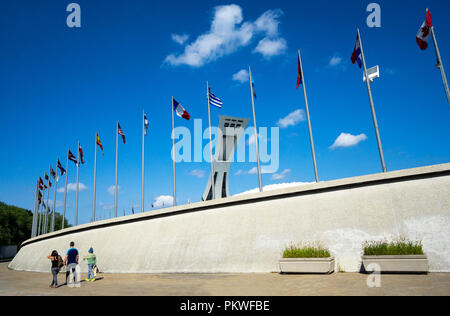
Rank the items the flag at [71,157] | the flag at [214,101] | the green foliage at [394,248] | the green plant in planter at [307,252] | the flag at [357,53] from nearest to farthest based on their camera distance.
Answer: the green foliage at [394,248]
the green plant in planter at [307,252]
the flag at [357,53]
the flag at [214,101]
the flag at [71,157]

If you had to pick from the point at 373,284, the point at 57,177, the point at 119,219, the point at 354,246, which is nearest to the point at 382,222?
the point at 354,246

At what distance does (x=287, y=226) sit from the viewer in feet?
42.0

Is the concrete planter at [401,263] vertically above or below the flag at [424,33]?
below

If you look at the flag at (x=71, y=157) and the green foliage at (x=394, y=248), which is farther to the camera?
the flag at (x=71, y=157)

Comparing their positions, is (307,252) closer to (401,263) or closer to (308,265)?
(308,265)

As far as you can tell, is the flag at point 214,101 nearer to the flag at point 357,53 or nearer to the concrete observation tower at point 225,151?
the flag at point 357,53

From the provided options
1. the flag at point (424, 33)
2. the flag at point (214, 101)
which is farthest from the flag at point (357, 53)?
the flag at point (214, 101)

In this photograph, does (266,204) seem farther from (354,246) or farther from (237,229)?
(354,246)

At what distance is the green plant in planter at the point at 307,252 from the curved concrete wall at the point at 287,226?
37cm

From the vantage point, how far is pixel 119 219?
→ 19.6m

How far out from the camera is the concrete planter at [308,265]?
10188 mm

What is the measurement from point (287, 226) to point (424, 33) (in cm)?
1089

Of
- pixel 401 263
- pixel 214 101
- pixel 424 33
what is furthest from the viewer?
pixel 214 101

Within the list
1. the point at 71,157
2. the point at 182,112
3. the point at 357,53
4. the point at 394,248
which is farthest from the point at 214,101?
the point at 71,157
